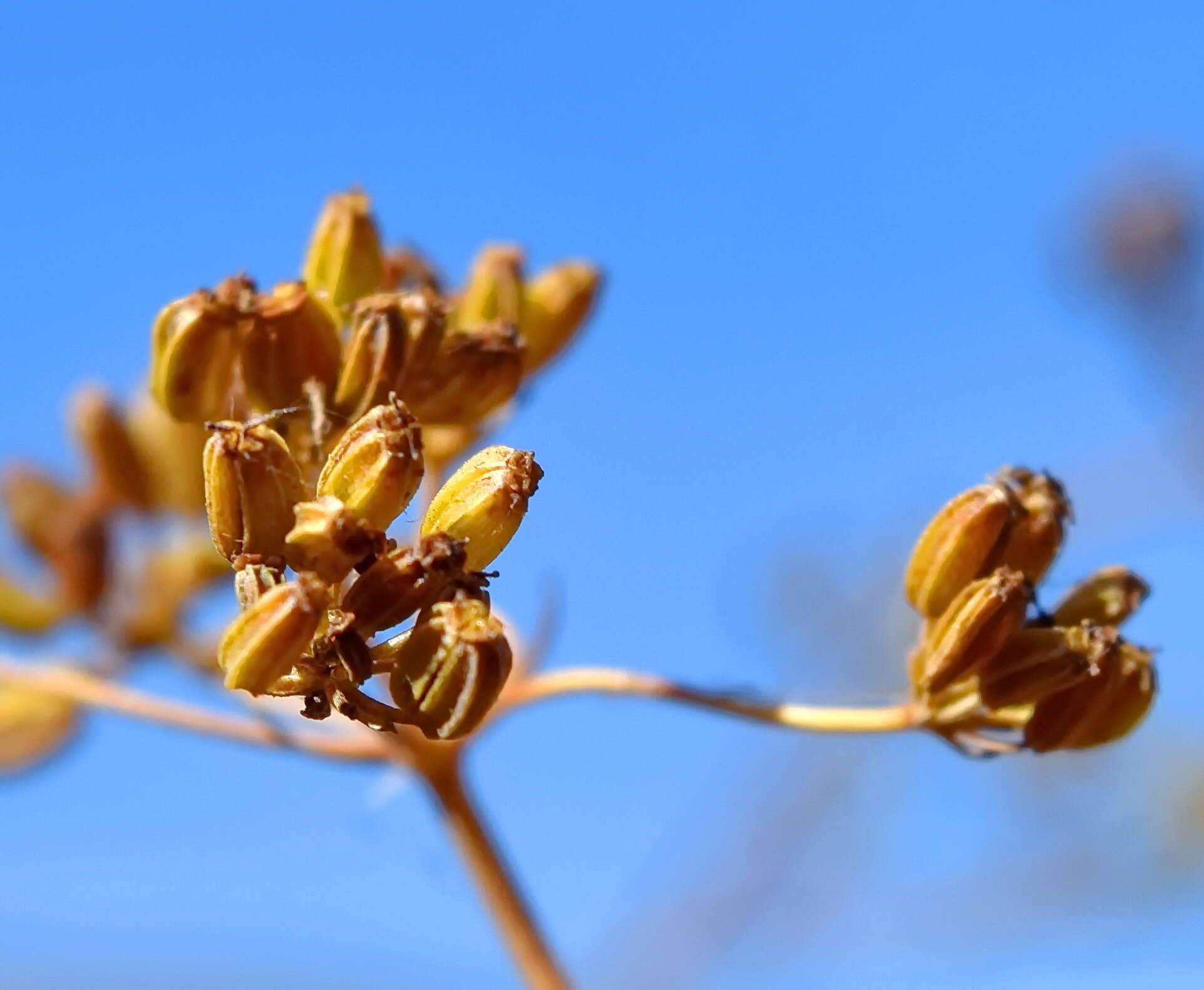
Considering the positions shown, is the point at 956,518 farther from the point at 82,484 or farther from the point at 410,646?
the point at 82,484

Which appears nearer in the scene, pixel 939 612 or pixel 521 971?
pixel 939 612

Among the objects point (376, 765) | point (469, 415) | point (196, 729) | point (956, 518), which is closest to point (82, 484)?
point (196, 729)

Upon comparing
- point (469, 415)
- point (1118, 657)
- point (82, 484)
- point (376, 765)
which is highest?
point (1118, 657)

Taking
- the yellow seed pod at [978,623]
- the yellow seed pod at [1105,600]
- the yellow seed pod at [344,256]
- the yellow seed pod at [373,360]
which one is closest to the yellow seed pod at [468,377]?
the yellow seed pod at [373,360]

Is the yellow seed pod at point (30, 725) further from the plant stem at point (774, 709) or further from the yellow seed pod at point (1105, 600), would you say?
the yellow seed pod at point (1105, 600)

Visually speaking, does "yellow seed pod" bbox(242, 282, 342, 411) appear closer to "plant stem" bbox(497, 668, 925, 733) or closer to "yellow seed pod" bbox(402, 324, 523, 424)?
"yellow seed pod" bbox(402, 324, 523, 424)
